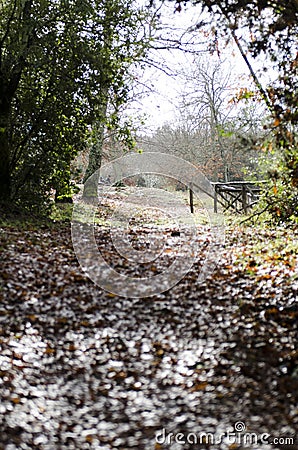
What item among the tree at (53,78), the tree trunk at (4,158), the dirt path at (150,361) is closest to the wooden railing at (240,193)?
the tree at (53,78)

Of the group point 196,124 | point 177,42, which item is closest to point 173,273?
point 177,42

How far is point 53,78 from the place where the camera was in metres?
9.35

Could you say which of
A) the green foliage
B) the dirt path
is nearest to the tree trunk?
the dirt path

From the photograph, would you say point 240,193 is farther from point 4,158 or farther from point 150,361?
point 150,361

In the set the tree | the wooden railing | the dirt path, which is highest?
the tree

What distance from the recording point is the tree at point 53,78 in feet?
29.0

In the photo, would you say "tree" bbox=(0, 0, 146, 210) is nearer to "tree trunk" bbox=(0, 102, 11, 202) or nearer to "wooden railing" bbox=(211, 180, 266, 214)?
"tree trunk" bbox=(0, 102, 11, 202)

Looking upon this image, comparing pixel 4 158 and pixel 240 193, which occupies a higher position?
pixel 4 158

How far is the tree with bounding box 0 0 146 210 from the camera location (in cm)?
883

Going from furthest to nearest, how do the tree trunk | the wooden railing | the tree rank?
the wooden railing, the tree trunk, the tree

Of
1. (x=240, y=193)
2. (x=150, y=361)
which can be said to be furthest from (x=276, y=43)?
(x=240, y=193)

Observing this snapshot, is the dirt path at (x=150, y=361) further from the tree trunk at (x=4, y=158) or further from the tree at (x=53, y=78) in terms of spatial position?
the tree at (x=53, y=78)

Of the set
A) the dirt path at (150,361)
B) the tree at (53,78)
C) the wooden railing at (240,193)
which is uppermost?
the tree at (53,78)

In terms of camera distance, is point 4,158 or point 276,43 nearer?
point 276,43
